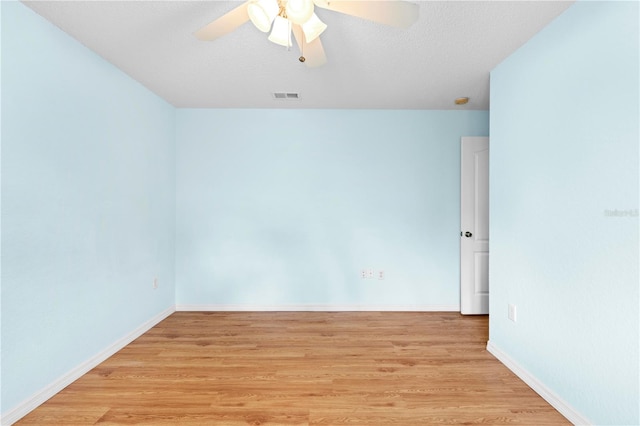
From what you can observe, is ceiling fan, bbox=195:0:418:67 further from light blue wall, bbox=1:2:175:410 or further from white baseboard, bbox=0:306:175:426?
white baseboard, bbox=0:306:175:426

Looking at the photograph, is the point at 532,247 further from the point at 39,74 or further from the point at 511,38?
the point at 39,74

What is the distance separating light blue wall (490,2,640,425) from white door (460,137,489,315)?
1123 millimetres

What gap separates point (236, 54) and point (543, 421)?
3102mm

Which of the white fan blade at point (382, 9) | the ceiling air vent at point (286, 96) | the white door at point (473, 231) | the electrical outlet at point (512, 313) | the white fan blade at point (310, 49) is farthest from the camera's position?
the white door at point (473, 231)

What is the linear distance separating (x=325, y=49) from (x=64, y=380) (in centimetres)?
288

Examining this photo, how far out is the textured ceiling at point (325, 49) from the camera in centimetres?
188

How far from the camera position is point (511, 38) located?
2154mm

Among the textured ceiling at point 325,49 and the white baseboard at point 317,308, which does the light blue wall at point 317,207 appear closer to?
the white baseboard at point 317,308

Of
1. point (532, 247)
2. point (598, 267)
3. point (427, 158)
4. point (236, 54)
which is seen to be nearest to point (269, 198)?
point (236, 54)

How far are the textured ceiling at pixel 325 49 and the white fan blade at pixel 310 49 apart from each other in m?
0.28

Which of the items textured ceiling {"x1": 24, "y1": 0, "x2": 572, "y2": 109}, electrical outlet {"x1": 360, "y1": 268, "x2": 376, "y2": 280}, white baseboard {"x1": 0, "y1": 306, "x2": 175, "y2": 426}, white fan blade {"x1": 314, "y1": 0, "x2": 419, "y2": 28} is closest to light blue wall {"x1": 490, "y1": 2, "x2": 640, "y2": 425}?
textured ceiling {"x1": 24, "y1": 0, "x2": 572, "y2": 109}

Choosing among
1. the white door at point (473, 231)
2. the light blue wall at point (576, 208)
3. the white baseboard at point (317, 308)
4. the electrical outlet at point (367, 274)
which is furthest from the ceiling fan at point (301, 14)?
the white baseboard at point (317, 308)

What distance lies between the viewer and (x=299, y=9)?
4.47 ft

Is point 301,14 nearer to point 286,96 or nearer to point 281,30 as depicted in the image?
point 281,30
